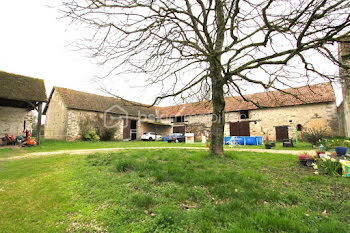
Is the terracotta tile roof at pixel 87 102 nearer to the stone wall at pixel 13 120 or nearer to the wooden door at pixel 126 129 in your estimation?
the wooden door at pixel 126 129

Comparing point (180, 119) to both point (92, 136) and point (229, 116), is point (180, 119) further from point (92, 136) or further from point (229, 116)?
point (92, 136)

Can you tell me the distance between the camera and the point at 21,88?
13.7 meters

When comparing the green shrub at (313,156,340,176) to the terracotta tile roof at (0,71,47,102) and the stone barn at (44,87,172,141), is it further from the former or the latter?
the terracotta tile roof at (0,71,47,102)

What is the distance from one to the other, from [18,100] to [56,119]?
578cm

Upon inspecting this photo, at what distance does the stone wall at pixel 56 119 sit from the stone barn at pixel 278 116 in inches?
537

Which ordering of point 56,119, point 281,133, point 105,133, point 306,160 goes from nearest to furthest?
point 306,160, point 281,133, point 56,119, point 105,133

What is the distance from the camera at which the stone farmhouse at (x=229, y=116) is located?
17772mm

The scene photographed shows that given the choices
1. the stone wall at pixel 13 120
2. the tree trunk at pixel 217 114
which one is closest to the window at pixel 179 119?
the stone wall at pixel 13 120

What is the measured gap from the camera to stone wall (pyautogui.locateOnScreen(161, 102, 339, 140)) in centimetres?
1720

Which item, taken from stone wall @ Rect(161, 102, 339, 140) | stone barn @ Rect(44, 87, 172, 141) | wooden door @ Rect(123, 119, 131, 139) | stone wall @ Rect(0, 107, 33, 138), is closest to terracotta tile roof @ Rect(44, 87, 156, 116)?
stone barn @ Rect(44, 87, 172, 141)

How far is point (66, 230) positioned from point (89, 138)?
18918 millimetres

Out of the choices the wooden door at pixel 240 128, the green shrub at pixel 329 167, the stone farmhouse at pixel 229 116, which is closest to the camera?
the green shrub at pixel 329 167

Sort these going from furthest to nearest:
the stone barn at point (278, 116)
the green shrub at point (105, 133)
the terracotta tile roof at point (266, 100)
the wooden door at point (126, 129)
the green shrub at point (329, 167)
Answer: the wooden door at point (126, 129)
the green shrub at point (105, 133)
the stone barn at point (278, 116)
the terracotta tile roof at point (266, 100)
the green shrub at point (329, 167)

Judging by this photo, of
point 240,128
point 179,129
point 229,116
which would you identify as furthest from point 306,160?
point 179,129
